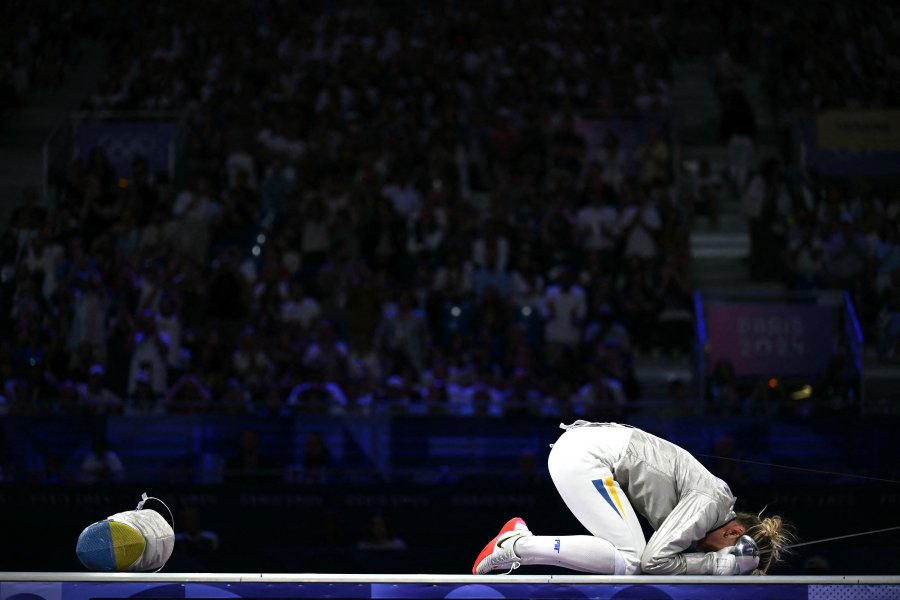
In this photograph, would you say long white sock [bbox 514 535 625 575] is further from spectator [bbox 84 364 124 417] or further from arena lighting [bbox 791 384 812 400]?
arena lighting [bbox 791 384 812 400]

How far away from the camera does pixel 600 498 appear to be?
584 centimetres

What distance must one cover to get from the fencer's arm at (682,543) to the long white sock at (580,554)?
129mm

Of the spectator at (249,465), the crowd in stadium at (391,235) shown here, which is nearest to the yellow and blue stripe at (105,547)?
the spectator at (249,465)

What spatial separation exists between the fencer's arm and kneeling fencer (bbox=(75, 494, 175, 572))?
202 centimetres

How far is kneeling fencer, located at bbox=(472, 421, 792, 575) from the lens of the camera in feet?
18.5

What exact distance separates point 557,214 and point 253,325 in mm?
3447

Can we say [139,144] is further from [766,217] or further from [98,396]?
[766,217]

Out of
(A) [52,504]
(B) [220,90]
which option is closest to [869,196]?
(B) [220,90]

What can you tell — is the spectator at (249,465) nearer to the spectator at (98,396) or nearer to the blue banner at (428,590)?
the spectator at (98,396)

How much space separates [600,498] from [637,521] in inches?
7.5

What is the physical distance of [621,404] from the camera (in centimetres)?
1219

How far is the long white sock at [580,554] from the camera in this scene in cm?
568

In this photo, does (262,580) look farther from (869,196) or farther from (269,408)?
(869,196)

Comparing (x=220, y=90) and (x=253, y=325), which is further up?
(x=220, y=90)
